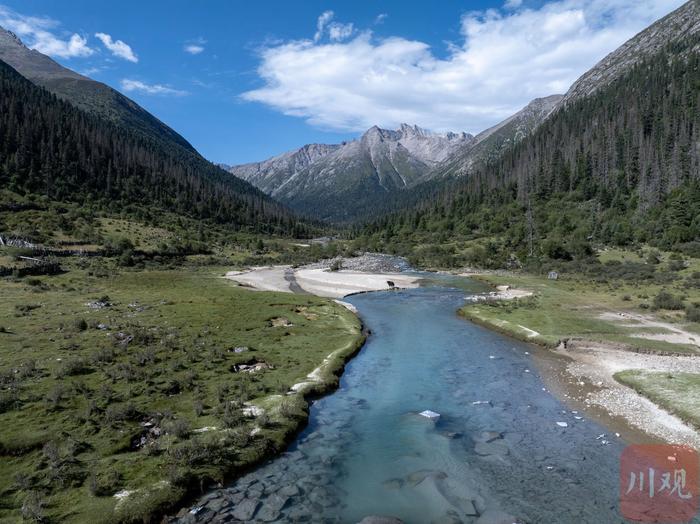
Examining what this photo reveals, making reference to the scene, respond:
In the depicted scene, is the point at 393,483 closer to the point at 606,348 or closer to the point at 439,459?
the point at 439,459

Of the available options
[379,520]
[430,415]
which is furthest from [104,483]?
[430,415]

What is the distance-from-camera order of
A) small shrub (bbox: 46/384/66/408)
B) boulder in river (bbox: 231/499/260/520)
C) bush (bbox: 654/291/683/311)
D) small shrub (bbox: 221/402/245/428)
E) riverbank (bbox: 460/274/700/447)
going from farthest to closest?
bush (bbox: 654/291/683/311) < riverbank (bbox: 460/274/700/447) < small shrub (bbox: 46/384/66/408) < small shrub (bbox: 221/402/245/428) < boulder in river (bbox: 231/499/260/520)

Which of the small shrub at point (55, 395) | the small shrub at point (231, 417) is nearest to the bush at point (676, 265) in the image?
the small shrub at point (231, 417)

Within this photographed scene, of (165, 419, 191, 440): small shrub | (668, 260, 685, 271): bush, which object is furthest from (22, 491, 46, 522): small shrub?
(668, 260, 685, 271): bush

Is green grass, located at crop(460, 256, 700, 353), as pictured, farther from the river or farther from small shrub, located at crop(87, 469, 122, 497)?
small shrub, located at crop(87, 469, 122, 497)

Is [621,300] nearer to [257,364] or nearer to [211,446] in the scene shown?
[257,364]

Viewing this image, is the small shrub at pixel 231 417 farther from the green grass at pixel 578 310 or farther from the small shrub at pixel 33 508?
the green grass at pixel 578 310
